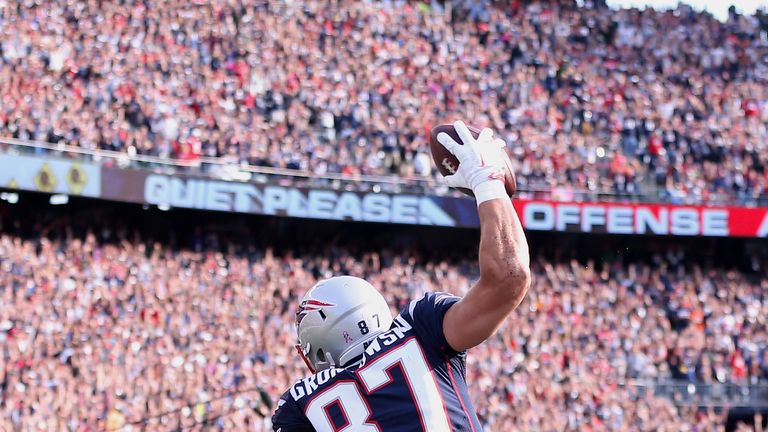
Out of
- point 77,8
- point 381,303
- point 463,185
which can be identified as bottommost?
point 381,303

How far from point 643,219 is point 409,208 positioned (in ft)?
16.8

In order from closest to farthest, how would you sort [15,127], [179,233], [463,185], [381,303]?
[463,185] → [381,303] → [15,127] → [179,233]

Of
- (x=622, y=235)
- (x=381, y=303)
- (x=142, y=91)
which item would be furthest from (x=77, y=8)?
(x=381, y=303)

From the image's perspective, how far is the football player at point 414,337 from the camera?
9.02 ft

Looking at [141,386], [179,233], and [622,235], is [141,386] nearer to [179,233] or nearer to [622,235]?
[179,233]

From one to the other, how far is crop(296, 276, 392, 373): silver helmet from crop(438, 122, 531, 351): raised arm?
0.36 metres

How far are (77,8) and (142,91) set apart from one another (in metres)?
2.57

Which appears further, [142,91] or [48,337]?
[142,91]

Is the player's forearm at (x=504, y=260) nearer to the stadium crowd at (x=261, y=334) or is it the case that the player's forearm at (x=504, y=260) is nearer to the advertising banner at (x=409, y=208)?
the stadium crowd at (x=261, y=334)

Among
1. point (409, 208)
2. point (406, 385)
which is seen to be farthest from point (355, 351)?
point (409, 208)

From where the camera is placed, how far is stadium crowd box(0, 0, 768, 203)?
63.7 ft

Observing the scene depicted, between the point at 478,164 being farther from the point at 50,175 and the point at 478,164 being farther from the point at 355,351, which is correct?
the point at 50,175

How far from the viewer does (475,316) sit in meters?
2.83

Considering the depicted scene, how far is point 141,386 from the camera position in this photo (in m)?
13.5
